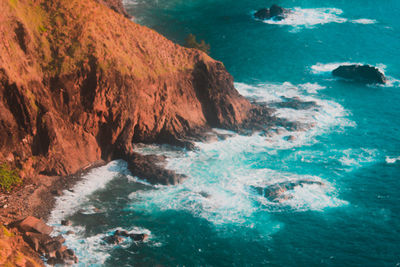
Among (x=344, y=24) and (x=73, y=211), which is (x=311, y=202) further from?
(x=344, y=24)

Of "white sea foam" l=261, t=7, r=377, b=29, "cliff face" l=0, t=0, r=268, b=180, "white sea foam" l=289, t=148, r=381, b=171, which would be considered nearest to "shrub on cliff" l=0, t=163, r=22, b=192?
"cliff face" l=0, t=0, r=268, b=180

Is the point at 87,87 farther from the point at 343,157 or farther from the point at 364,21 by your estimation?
the point at 364,21

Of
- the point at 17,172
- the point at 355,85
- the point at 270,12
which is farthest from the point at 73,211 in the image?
the point at 270,12

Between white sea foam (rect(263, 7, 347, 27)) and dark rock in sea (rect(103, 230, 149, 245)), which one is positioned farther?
white sea foam (rect(263, 7, 347, 27))

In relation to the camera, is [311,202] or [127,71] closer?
[311,202]

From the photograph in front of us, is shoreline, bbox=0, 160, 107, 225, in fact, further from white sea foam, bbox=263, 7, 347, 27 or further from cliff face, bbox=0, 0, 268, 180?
white sea foam, bbox=263, 7, 347, 27

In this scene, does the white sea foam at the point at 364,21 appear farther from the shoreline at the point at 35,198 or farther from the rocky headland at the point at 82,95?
the shoreline at the point at 35,198

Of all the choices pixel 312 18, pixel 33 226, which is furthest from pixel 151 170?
pixel 312 18
